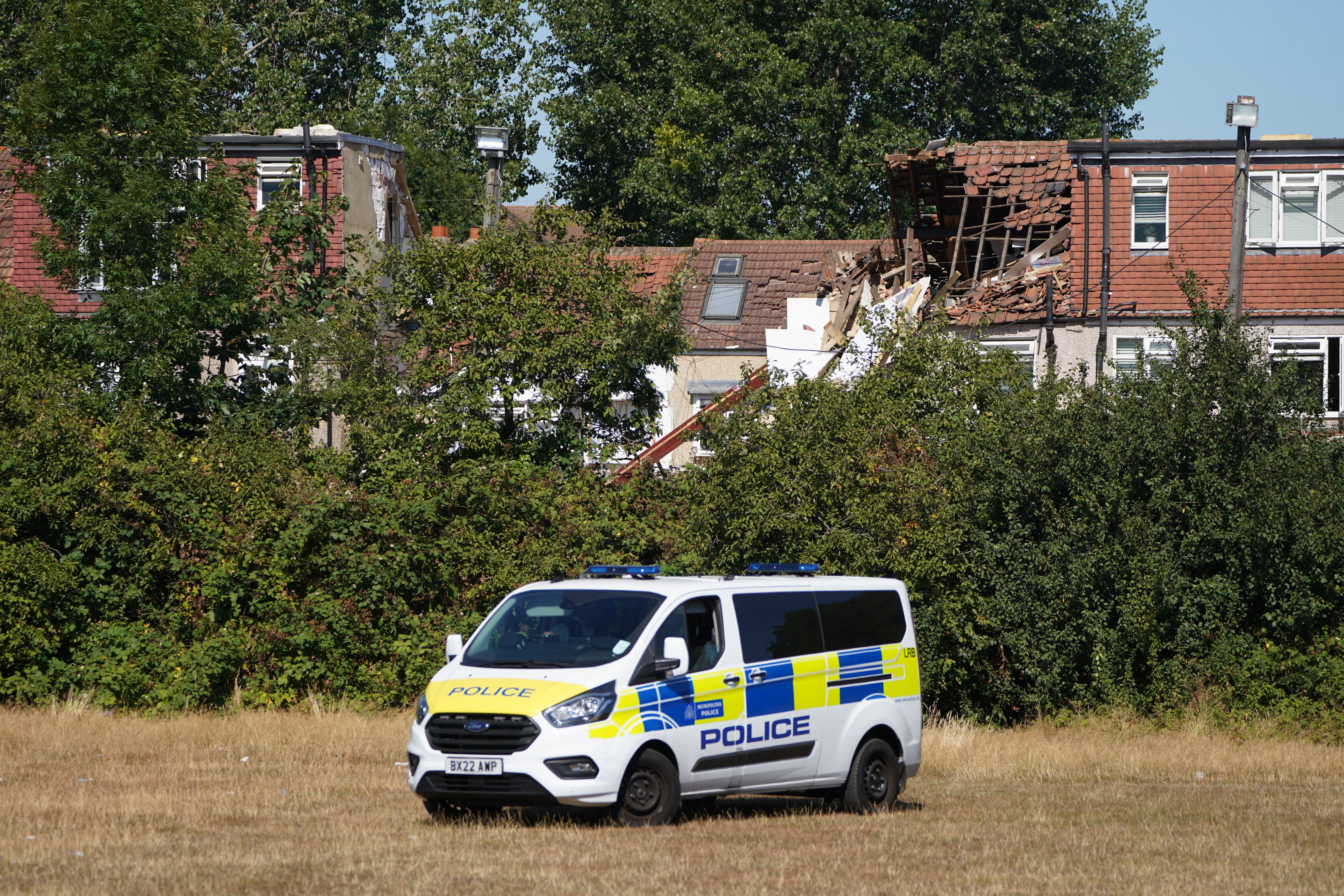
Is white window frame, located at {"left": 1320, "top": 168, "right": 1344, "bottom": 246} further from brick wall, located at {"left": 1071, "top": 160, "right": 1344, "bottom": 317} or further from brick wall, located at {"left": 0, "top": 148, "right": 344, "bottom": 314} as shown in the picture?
brick wall, located at {"left": 0, "top": 148, "right": 344, "bottom": 314}

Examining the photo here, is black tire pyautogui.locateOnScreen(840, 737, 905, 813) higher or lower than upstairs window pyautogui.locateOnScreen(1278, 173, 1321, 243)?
lower

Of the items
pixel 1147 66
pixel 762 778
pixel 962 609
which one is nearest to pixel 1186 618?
pixel 962 609

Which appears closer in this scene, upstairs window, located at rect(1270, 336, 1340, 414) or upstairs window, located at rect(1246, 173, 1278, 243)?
upstairs window, located at rect(1270, 336, 1340, 414)

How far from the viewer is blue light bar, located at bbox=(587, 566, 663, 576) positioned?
1297 centimetres

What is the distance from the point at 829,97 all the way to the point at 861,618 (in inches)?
1380

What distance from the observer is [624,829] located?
11305 mm

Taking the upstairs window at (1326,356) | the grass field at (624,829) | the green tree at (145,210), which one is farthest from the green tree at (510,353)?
the upstairs window at (1326,356)

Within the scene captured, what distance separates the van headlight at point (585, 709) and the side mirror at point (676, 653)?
49 cm

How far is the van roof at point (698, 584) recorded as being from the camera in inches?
485

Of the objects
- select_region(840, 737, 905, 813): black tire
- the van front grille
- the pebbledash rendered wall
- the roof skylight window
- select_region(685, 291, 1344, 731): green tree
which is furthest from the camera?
the roof skylight window

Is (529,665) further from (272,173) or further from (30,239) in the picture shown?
(30,239)

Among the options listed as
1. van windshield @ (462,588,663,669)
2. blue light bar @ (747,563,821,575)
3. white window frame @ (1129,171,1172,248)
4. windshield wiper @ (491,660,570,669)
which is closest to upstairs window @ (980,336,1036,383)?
white window frame @ (1129,171,1172,248)

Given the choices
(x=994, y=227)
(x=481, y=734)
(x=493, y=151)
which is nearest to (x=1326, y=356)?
(x=994, y=227)

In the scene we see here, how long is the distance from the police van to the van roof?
0.08 feet
